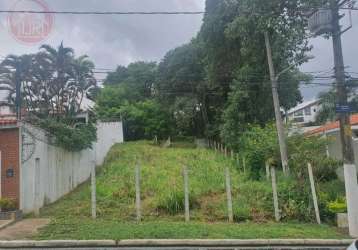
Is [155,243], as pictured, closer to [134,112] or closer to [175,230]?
[175,230]

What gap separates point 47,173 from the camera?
15.2 m

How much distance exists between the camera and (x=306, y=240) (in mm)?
9586

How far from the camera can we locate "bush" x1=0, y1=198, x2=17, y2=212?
485 inches

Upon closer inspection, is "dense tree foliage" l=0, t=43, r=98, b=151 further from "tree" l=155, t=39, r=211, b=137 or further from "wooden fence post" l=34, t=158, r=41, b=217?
"tree" l=155, t=39, r=211, b=137

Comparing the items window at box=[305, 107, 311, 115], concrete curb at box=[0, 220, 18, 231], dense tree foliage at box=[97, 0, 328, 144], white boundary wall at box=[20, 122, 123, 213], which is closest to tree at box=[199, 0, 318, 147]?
dense tree foliage at box=[97, 0, 328, 144]

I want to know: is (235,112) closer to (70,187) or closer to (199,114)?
(70,187)

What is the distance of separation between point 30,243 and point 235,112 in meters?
21.7

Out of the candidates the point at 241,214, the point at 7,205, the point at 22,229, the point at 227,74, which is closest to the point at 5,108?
the point at 7,205

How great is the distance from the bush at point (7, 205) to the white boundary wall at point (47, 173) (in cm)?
45

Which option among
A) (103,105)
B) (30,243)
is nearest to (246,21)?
(30,243)

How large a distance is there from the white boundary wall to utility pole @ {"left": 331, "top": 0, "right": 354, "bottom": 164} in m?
8.67

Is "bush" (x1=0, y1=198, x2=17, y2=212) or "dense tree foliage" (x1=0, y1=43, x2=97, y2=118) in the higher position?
"dense tree foliage" (x1=0, y1=43, x2=97, y2=118)

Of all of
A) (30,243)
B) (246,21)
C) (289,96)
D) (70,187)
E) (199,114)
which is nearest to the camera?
(30,243)

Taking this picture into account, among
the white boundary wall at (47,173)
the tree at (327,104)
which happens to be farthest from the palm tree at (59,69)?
the tree at (327,104)
